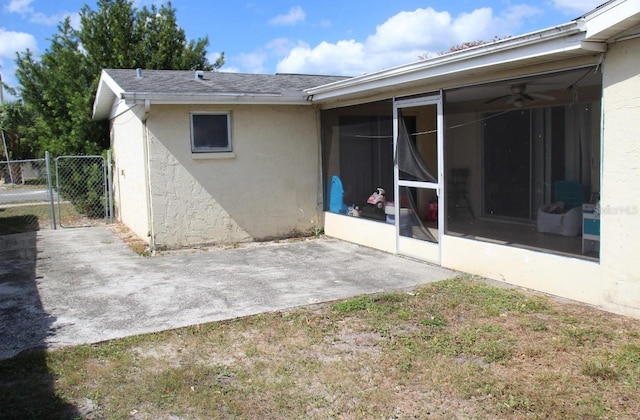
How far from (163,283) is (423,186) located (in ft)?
12.3

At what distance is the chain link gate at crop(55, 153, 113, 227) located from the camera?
45.3 ft

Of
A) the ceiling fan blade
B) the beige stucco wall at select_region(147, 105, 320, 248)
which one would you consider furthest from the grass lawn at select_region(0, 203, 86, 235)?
the ceiling fan blade

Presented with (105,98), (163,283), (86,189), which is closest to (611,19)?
(163,283)

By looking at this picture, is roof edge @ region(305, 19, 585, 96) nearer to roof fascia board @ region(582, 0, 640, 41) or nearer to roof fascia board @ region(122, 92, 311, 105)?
roof fascia board @ region(582, 0, 640, 41)

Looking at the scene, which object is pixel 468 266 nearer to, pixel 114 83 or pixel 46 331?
pixel 46 331

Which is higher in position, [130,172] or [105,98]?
[105,98]

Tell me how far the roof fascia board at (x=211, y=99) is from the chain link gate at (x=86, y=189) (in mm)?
5605

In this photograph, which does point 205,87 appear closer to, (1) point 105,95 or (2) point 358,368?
(1) point 105,95

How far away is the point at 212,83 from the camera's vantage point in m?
10.0

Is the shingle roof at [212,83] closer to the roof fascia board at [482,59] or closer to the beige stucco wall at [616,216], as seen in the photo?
the roof fascia board at [482,59]

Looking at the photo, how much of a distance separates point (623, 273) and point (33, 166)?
29.0 meters

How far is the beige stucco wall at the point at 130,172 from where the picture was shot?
985cm

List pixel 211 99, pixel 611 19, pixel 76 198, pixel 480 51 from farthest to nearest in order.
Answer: pixel 76 198 < pixel 211 99 < pixel 480 51 < pixel 611 19

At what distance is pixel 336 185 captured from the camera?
33.5 ft
